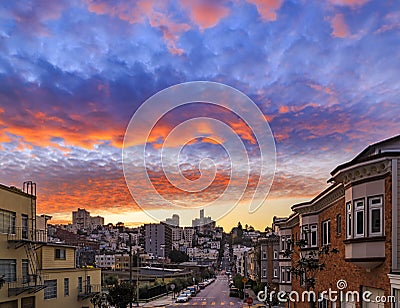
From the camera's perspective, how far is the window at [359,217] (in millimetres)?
15078

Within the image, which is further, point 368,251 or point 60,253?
point 60,253

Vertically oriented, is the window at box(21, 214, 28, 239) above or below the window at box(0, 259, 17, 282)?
above

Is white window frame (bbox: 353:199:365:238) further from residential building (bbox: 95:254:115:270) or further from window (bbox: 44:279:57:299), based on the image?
residential building (bbox: 95:254:115:270)

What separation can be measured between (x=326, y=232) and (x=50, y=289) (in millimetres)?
17966

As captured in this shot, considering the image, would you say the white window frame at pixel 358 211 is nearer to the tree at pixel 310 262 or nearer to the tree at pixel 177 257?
the tree at pixel 310 262

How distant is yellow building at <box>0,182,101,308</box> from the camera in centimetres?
2623

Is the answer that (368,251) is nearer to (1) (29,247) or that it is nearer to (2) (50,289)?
(1) (29,247)

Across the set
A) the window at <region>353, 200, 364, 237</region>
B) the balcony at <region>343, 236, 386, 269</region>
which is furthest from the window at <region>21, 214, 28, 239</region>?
the window at <region>353, 200, 364, 237</region>

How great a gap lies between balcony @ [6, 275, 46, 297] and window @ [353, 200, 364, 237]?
18.3 m

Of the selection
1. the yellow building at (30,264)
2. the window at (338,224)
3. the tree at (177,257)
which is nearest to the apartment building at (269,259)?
the yellow building at (30,264)

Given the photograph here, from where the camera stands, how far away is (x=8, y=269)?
26547 millimetres

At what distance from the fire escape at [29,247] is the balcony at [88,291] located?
6.52 meters

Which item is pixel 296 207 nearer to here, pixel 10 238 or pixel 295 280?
pixel 295 280

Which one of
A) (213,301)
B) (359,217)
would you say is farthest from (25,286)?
(213,301)
